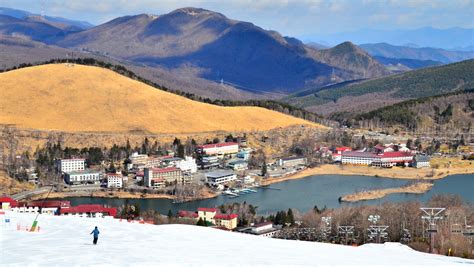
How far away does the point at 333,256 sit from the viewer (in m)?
9.13

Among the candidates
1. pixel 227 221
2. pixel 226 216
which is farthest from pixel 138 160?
pixel 227 221

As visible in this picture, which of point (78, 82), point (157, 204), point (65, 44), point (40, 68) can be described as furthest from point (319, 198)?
point (65, 44)

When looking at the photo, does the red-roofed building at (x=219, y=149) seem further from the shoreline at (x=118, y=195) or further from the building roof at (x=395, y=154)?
the shoreline at (x=118, y=195)

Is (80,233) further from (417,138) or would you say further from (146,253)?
(417,138)

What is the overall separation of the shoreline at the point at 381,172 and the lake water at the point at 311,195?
1.97 feet

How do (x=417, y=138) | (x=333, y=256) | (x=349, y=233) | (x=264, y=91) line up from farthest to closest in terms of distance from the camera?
(x=264, y=91), (x=417, y=138), (x=349, y=233), (x=333, y=256)

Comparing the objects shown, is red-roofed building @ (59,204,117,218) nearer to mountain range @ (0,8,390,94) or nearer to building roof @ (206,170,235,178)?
building roof @ (206,170,235,178)

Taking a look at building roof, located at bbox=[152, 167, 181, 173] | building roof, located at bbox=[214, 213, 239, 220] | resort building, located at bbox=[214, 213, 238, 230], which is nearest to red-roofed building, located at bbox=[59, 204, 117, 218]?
resort building, located at bbox=[214, 213, 238, 230]

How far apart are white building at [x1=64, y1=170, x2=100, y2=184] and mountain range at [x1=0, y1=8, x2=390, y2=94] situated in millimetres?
82101

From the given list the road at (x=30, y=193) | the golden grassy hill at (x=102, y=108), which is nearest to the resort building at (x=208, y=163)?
the golden grassy hill at (x=102, y=108)

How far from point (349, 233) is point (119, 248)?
9821 millimetres

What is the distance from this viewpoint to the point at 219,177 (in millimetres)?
30688

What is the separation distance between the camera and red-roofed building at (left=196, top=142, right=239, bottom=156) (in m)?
36.9

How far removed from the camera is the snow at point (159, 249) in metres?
7.72
